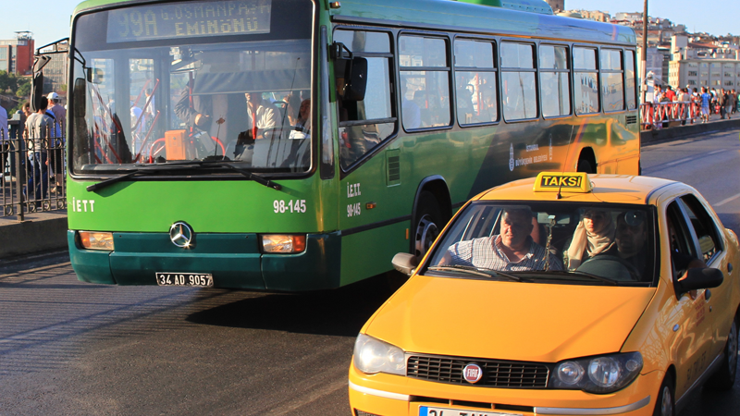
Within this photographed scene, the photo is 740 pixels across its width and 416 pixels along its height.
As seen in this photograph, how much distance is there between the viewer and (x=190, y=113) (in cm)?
688

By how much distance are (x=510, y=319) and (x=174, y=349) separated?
3.18 m

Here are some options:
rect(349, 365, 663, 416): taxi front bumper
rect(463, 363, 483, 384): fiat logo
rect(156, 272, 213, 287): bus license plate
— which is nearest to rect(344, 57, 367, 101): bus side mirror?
rect(156, 272, 213, 287): bus license plate

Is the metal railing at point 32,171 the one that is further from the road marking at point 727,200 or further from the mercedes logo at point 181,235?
the road marking at point 727,200

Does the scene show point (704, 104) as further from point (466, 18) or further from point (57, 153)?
point (57, 153)

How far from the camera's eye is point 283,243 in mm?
6578

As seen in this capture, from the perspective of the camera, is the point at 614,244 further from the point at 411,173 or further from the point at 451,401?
the point at 411,173

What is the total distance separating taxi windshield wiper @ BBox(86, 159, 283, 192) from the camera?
6521 millimetres

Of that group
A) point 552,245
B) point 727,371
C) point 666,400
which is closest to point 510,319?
point 666,400

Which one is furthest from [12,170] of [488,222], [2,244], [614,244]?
[614,244]

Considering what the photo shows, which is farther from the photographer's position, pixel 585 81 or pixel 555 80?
pixel 585 81

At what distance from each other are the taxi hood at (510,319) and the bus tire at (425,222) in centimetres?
359

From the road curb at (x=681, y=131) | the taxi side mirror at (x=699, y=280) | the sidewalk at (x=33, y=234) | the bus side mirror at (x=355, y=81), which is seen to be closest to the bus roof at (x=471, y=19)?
the bus side mirror at (x=355, y=81)

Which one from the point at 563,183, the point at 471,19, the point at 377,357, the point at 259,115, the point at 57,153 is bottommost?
the point at 377,357

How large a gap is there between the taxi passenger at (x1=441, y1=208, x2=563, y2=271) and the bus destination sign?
2.74 m
